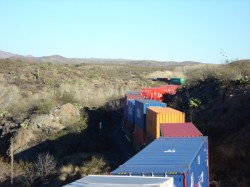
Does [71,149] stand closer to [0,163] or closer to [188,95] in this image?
[0,163]

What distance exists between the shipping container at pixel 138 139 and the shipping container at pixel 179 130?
460cm

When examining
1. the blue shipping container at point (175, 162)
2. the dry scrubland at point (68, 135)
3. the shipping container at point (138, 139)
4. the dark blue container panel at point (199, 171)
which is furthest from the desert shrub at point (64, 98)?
the dark blue container panel at point (199, 171)

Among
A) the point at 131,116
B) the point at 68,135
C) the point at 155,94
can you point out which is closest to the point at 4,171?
the point at 68,135

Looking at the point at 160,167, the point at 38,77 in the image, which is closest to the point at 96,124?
the point at 160,167

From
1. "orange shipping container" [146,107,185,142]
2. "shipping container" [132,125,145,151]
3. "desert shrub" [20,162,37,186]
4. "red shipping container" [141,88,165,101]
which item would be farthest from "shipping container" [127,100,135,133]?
"desert shrub" [20,162,37,186]

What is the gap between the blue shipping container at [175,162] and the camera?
35.4 feet

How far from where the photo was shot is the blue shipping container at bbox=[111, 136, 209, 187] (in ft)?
35.4

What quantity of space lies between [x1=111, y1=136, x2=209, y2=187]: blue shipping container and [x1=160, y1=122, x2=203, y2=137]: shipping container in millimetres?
1288

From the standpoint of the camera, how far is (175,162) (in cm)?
1197

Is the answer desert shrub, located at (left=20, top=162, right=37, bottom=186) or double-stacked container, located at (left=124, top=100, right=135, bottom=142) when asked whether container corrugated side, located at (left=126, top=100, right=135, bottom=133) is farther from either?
desert shrub, located at (left=20, top=162, right=37, bottom=186)

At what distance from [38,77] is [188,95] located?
40.7 m

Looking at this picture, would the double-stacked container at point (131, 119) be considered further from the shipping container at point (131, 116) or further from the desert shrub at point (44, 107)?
the desert shrub at point (44, 107)

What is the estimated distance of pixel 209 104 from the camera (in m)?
33.6

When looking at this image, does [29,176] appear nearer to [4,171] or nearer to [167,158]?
[4,171]
